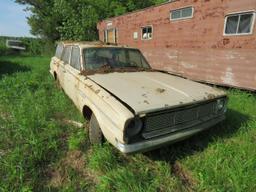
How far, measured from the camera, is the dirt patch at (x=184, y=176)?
2586 millimetres

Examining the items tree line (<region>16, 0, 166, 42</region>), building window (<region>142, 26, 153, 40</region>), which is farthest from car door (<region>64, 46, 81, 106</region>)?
tree line (<region>16, 0, 166, 42</region>)

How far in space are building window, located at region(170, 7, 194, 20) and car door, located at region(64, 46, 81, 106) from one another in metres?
5.13

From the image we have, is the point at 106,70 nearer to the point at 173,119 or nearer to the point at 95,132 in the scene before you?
the point at 95,132

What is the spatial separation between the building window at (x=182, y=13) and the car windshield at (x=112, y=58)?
4465 mm

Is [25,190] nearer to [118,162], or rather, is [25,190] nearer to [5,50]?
[118,162]

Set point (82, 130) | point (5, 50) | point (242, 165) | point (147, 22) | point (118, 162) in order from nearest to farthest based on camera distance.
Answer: point (242, 165), point (118, 162), point (82, 130), point (147, 22), point (5, 50)

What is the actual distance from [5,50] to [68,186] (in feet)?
75.9

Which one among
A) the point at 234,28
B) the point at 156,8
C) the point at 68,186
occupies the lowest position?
the point at 68,186

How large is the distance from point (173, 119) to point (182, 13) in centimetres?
677

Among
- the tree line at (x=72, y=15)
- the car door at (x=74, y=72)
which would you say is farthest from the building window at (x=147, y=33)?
the tree line at (x=72, y=15)

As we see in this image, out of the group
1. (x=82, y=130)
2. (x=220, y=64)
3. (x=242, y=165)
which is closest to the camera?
(x=242, y=165)

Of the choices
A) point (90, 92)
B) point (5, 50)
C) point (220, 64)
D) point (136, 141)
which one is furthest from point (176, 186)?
point (5, 50)

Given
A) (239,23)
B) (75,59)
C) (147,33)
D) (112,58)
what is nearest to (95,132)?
(112,58)

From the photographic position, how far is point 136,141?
2434mm
